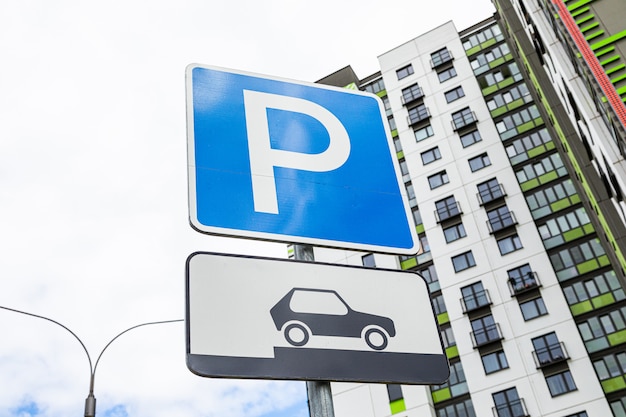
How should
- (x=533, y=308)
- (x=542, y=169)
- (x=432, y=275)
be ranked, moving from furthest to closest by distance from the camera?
(x=542, y=169)
(x=432, y=275)
(x=533, y=308)

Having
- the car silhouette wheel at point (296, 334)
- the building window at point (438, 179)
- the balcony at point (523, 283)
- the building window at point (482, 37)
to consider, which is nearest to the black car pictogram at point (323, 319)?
the car silhouette wheel at point (296, 334)

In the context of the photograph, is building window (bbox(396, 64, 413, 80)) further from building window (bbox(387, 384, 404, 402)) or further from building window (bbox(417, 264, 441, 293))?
building window (bbox(387, 384, 404, 402))

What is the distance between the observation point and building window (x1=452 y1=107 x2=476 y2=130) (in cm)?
4544

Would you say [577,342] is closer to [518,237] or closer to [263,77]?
[518,237]

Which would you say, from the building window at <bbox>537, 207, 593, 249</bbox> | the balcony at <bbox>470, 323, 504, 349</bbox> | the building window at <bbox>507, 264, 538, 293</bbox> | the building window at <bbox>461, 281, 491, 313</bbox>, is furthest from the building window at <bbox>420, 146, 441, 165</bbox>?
the balcony at <bbox>470, 323, 504, 349</bbox>

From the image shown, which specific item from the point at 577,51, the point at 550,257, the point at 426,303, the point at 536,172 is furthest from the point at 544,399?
the point at 426,303

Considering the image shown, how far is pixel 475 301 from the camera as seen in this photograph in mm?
38062

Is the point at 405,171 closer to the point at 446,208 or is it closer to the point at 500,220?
the point at 446,208

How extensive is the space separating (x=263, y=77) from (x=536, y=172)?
42.3m

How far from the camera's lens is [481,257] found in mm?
39406

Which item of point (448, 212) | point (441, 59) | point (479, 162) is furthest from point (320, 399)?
point (441, 59)

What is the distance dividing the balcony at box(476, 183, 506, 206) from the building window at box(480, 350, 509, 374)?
33.9 feet

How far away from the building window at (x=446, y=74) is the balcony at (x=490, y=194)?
10.8 meters

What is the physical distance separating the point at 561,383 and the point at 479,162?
16.5 m
